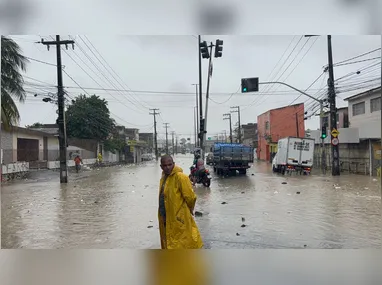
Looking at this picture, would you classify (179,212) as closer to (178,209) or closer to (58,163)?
(178,209)

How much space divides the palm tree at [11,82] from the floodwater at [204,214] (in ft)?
7.25

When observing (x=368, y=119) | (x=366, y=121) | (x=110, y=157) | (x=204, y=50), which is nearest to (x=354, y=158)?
(x=366, y=121)

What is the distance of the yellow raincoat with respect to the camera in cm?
446

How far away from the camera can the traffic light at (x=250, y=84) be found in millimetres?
7871

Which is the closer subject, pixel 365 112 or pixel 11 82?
pixel 11 82

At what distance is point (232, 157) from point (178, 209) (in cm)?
1637

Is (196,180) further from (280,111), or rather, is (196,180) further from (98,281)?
(98,281)

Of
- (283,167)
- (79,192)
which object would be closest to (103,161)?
(79,192)

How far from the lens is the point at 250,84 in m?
7.93

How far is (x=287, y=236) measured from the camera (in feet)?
23.0

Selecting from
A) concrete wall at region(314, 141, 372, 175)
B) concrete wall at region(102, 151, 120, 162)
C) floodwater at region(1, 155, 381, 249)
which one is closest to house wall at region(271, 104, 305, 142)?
floodwater at region(1, 155, 381, 249)

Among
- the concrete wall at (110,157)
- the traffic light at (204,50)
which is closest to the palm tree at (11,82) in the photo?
the traffic light at (204,50)

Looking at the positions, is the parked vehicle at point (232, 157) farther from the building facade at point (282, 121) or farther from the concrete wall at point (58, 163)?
the concrete wall at point (58, 163)

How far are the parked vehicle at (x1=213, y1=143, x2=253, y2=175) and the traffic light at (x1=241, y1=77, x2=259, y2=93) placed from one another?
1262cm
